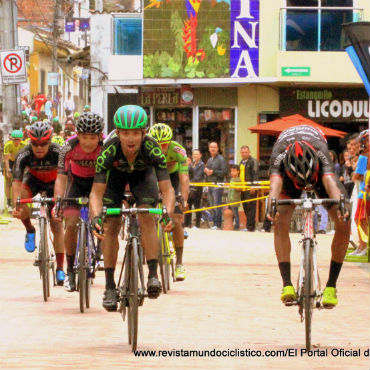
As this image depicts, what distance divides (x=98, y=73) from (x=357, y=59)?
1245 inches

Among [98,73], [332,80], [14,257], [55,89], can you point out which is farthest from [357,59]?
[55,89]

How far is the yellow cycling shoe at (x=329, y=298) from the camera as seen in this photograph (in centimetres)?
1066

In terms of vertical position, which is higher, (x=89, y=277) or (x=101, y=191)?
(x=101, y=191)

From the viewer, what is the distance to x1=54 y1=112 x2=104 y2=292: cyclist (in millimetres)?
13805

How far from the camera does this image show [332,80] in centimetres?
3522

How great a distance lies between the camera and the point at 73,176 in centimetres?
1403

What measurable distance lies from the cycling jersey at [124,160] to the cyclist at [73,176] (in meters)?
2.88

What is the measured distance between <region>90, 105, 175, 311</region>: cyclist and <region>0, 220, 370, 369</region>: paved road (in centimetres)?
69

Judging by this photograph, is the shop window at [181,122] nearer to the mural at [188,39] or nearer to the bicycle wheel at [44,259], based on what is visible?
the mural at [188,39]

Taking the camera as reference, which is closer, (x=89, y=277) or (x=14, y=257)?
(x=89, y=277)

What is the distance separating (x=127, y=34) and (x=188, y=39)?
2970 mm

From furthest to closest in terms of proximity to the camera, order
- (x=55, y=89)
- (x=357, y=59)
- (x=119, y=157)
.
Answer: (x=55, y=89) → (x=357, y=59) → (x=119, y=157)

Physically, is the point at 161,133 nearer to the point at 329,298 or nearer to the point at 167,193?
the point at 167,193

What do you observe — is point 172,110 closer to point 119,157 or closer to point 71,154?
point 71,154
